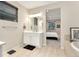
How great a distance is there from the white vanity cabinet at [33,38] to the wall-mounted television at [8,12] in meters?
1.06

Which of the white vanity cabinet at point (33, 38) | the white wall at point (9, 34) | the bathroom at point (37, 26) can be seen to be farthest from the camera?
the white vanity cabinet at point (33, 38)

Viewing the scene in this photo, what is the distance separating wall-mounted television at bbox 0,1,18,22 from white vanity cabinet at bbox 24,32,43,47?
1.06 m

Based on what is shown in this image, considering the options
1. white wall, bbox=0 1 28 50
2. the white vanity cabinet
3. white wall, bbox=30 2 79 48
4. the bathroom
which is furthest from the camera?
the white vanity cabinet

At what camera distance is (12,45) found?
420cm

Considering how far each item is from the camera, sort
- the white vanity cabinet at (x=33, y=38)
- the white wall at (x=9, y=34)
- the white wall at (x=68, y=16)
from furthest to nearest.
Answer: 1. the white vanity cabinet at (x=33, y=38)
2. the white wall at (x=68, y=16)
3. the white wall at (x=9, y=34)

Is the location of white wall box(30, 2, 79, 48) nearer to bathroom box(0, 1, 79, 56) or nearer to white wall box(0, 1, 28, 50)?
bathroom box(0, 1, 79, 56)

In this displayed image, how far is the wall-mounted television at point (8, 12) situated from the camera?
11.6 feet

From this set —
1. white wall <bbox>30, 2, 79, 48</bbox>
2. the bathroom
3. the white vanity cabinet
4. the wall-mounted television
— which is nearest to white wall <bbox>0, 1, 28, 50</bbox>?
the bathroom

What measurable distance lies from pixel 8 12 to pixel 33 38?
1.82 m

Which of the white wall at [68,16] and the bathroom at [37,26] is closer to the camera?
the bathroom at [37,26]

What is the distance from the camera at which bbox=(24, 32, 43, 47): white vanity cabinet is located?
15.8 feet

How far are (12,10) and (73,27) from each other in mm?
2847

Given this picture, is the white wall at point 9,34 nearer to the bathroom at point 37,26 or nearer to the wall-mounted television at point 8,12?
the bathroom at point 37,26

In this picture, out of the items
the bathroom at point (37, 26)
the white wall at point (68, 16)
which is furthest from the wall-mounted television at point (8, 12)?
the white wall at point (68, 16)
